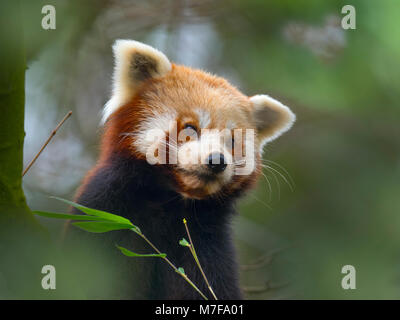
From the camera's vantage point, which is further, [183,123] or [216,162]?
[183,123]

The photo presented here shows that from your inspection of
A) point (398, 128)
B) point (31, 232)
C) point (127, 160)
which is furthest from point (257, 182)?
point (398, 128)

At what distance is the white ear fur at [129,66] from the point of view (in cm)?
265

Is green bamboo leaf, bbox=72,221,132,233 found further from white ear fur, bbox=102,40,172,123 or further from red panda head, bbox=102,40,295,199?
white ear fur, bbox=102,40,172,123

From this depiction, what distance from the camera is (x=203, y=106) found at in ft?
8.25

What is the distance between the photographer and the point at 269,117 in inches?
116

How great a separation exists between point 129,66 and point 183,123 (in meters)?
0.49

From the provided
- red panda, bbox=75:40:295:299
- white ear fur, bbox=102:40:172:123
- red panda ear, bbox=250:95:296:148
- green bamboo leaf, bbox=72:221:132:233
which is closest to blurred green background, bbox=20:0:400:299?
red panda, bbox=75:40:295:299

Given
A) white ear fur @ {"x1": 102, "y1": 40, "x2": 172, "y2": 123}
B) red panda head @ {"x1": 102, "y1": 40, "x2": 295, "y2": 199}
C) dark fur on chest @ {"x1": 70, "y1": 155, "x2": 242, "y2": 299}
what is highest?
white ear fur @ {"x1": 102, "y1": 40, "x2": 172, "y2": 123}

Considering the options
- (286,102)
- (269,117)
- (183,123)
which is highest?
(286,102)

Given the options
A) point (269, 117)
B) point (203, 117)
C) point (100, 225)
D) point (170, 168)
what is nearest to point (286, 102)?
point (269, 117)

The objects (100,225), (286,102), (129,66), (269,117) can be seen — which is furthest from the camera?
(286,102)

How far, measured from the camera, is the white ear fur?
8.71 ft

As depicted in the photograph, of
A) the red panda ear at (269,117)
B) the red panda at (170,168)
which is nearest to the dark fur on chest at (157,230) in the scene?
the red panda at (170,168)

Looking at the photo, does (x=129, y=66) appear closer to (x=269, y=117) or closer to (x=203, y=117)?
(x=203, y=117)
